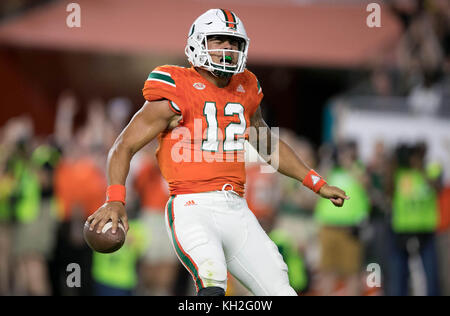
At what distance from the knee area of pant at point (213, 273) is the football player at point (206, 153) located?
40 mm

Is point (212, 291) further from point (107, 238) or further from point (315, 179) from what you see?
point (315, 179)

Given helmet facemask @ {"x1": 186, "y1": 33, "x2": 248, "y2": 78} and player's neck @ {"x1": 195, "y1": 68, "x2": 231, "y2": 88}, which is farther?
player's neck @ {"x1": 195, "y1": 68, "x2": 231, "y2": 88}

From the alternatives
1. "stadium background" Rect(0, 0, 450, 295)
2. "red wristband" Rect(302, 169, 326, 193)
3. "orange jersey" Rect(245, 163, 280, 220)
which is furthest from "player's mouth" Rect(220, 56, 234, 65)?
"orange jersey" Rect(245, 163, 280, 220)

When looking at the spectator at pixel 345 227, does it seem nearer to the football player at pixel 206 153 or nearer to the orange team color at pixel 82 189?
the orange team color at pixel 82 189

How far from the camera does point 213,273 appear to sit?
11.1ft

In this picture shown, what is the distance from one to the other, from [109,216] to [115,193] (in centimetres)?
17

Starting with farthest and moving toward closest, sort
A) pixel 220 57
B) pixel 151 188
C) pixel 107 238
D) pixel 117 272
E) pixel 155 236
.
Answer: pixel 151 188
pixel 155 236
pixel 117 272
pixel 220 57
pixel 107 238

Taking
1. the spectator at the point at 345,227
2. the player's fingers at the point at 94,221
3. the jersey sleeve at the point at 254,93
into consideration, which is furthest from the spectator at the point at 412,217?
the player's fingers at the point at 94,221

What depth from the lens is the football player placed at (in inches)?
141

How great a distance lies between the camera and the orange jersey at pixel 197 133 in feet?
12.0

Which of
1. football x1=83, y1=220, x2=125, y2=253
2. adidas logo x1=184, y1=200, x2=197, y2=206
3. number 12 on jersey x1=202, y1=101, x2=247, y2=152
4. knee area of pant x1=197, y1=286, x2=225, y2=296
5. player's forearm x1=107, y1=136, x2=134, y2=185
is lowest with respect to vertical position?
knee area of pant x1=197, y1=286, x2=225, y2=296

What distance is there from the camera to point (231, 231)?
3643 mm

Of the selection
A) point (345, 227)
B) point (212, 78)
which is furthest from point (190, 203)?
point (345, 227)

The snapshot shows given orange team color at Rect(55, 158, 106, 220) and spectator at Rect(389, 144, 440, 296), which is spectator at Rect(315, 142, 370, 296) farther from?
orange team color at Rect(55, 158, 106, 220)
